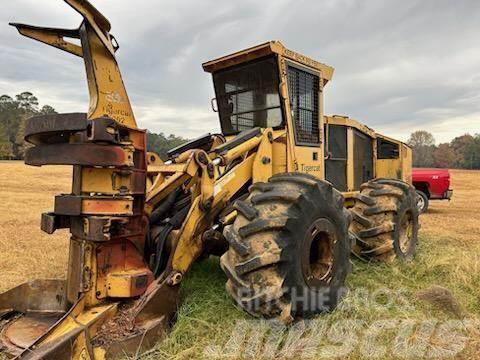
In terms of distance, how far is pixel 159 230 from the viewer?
4.71 m

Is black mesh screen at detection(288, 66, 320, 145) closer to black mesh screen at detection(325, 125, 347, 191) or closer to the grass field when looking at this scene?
black mesh screen at detection(325, 125, 347, 191)

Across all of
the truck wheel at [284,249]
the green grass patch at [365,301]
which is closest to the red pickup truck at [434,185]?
the green grass patch at [365,301]

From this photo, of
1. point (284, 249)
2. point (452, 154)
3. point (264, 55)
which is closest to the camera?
point (284, 249)

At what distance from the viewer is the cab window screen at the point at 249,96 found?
5.61 meters

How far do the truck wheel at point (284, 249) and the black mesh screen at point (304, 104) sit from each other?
5.28ft

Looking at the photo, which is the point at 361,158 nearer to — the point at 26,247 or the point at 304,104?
the point at 304,104

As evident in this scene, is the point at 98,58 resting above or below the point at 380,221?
above

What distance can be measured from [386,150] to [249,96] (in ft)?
12.6

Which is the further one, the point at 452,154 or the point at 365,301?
the point at 452,154

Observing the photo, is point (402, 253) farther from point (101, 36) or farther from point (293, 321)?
point (101, 36)

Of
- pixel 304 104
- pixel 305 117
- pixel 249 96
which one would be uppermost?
pixel 249 96

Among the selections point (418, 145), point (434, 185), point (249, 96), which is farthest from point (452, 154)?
point (249, 96)

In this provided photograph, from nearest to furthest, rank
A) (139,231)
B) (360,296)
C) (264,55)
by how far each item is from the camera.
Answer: (139,231)
(360,296)
(264,55)

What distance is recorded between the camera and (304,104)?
19.5 feet
